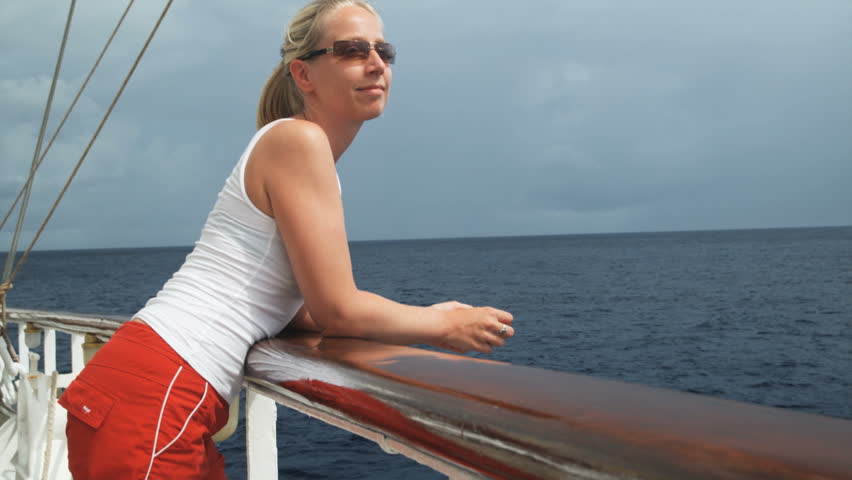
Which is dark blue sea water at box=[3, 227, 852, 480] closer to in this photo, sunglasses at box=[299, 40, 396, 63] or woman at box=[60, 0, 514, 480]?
woman at box=[60, 0, 514, 480]

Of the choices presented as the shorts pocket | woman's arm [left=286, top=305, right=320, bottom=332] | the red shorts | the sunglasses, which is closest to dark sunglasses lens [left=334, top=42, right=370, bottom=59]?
the sunglasses

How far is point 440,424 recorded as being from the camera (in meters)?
0.78

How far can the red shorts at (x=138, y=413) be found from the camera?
4.32 ft

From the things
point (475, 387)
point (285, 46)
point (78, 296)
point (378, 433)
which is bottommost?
point (78, 296)

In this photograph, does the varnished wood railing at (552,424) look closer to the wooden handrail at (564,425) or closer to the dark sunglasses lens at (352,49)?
the wooden handrail at (564,425)

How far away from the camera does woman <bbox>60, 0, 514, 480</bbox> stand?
134 cm

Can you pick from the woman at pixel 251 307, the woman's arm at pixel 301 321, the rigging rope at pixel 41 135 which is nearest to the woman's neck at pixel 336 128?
the woman at pixel 251 307

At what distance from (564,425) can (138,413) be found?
100 centimetres

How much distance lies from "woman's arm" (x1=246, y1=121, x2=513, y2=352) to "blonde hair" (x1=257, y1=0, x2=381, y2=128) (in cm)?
29

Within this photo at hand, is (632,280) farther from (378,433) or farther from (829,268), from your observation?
(378,433)

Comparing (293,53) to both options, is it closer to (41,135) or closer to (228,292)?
(228,292)

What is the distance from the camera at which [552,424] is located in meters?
0.64

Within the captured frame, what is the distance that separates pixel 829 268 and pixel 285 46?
77.9 metres

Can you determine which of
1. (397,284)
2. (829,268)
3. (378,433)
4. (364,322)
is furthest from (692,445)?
(829,268)
